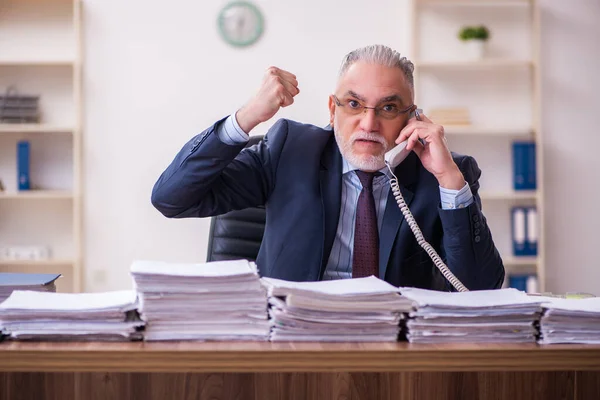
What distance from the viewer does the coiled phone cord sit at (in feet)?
6.17

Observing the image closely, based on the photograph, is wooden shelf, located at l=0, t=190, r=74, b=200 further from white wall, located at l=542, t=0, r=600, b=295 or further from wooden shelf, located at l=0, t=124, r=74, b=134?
white wall, located at l=542, t=0, r=600, b=295

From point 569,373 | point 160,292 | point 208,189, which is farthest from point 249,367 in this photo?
point 208,189

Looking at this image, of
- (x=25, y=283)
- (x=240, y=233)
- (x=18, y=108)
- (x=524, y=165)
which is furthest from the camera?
(x=524, y=165)

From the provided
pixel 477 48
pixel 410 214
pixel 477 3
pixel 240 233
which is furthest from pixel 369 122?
pixel 477 3

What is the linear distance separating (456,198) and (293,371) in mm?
811

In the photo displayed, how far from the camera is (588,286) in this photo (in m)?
4.85

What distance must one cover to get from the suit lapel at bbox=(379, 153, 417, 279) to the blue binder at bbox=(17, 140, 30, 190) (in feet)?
9.87

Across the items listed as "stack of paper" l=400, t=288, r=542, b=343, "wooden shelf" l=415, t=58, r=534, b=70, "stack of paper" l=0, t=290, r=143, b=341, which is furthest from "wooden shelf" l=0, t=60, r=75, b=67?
"stack of paper" l=400, t=288, r=542, b=343

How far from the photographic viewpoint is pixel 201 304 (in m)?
1.28

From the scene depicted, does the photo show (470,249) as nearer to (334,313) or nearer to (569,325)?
(569,325)

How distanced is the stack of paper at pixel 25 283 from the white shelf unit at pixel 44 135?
10.2ft

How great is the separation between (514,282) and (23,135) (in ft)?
9.81

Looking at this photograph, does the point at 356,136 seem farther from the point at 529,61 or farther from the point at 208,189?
the point at 529,61

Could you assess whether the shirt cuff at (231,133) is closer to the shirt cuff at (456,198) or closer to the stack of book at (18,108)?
the shirt cuff at (456,198)
